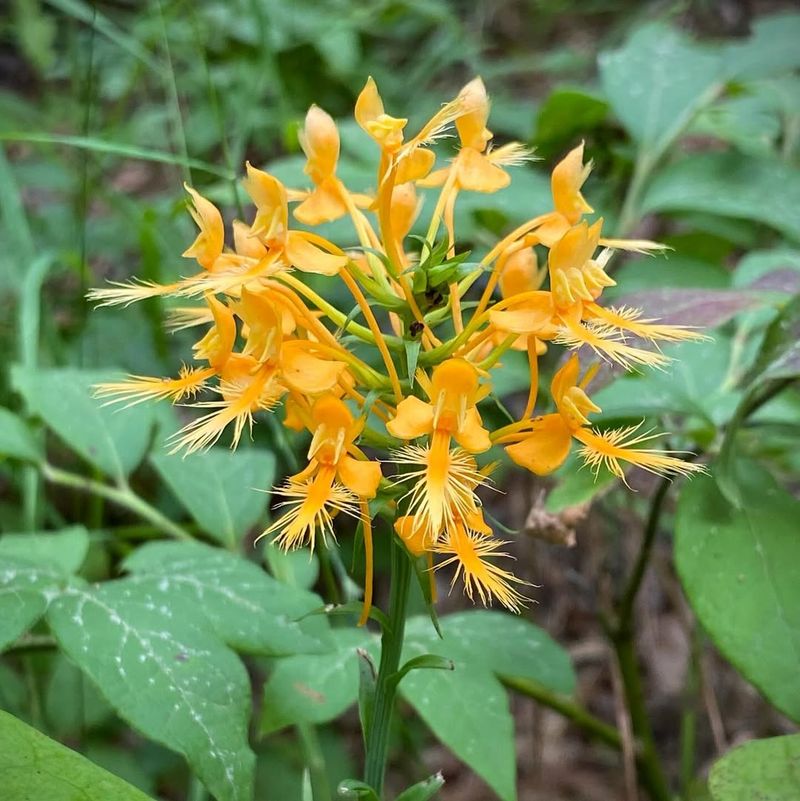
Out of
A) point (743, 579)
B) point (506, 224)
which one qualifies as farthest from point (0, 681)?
point (506, 224)

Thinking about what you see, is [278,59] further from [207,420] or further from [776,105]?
[207,420]

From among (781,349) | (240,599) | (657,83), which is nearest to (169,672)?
(240,599)

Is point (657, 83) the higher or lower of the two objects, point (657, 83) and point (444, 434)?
the higher

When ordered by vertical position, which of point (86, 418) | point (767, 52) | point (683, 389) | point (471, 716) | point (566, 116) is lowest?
point (471, 716)

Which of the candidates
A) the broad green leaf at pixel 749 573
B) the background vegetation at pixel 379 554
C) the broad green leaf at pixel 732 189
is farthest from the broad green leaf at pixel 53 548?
the broad green leaf at pixel 732 189

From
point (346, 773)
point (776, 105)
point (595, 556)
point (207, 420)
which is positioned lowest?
point (346, 773)

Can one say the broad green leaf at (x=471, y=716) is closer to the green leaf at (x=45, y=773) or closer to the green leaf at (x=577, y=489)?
the green leaf at (x=577, y=489)

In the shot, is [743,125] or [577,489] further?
[743,125]

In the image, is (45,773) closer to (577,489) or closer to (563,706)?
(577,489)
